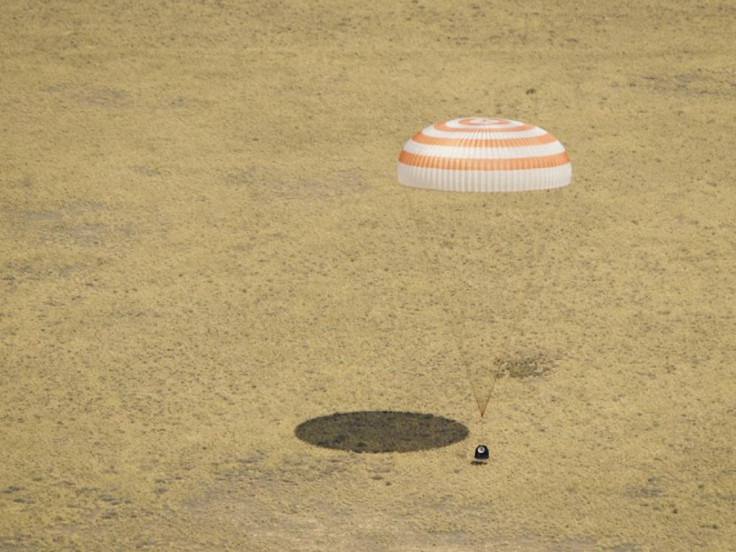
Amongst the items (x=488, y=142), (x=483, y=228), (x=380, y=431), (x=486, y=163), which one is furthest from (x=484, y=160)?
(x=483, y=228)

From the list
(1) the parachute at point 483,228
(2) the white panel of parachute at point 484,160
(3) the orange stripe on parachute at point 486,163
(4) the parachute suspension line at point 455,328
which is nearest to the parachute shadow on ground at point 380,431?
(4) the parachute suspension line at point 455,328

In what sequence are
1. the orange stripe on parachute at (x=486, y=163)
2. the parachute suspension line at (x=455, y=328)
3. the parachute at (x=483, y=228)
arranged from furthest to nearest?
the parachute suspension line at (x=455, y=328) < the parachute at (x=483, y=228) < the orange stripe on parachute at (x=486, y=163)

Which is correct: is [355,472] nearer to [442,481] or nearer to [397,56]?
[442,481]

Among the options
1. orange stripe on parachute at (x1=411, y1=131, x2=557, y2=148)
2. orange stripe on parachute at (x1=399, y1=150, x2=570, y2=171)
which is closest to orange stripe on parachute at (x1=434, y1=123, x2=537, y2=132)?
orange stripe on parachute at (x1=411, y1=131, x2=557, y2=148)

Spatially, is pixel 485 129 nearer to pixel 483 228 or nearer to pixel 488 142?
pixel 488 142

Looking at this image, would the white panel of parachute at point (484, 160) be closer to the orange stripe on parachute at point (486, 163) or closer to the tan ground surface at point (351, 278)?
the orange stripe on parachute at point (486, 163)

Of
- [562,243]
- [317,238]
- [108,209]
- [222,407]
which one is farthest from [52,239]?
[562,243]

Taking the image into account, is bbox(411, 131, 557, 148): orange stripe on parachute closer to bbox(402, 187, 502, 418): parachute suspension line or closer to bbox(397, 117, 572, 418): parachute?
bbox(397, 117, 572, 418): parachute
